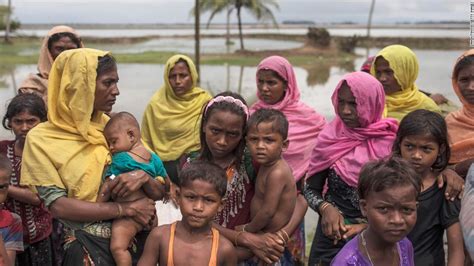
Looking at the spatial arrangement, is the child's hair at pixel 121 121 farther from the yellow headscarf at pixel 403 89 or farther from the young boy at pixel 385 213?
the yellow headscarf at pixel 403 89

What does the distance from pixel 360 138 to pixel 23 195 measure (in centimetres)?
188

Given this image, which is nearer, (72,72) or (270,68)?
(72,72)

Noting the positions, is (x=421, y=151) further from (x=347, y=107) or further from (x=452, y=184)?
(x=347, y=107)

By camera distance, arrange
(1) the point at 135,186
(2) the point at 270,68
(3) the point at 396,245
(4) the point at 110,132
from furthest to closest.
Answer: (2) the point at 270,68
(4) the point at 110,132
(1) the point at 135,186
(3) the point at 396,245

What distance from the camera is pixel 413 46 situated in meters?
35.8

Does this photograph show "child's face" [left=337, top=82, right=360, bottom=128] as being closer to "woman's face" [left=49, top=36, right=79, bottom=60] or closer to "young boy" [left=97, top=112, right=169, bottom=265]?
"young boy" [left=97, top=112, right=169, bottom=265]

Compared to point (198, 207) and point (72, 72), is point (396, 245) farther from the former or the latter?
point (72, 72)

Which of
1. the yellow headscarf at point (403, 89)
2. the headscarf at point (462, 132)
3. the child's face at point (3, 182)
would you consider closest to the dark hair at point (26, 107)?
the child's face at point (3, 182)

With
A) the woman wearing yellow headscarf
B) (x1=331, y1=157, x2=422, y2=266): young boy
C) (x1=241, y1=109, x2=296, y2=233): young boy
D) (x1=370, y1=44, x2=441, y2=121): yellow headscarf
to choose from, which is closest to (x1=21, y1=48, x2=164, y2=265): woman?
(x1=241, y1=109, x2=296, y2=233): young boy

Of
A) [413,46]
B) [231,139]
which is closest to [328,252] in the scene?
[231,139]

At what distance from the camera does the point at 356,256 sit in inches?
85.6

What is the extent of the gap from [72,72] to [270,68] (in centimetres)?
170

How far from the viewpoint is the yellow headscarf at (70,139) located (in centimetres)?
240

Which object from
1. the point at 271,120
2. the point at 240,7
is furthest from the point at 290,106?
the point at 240,7
